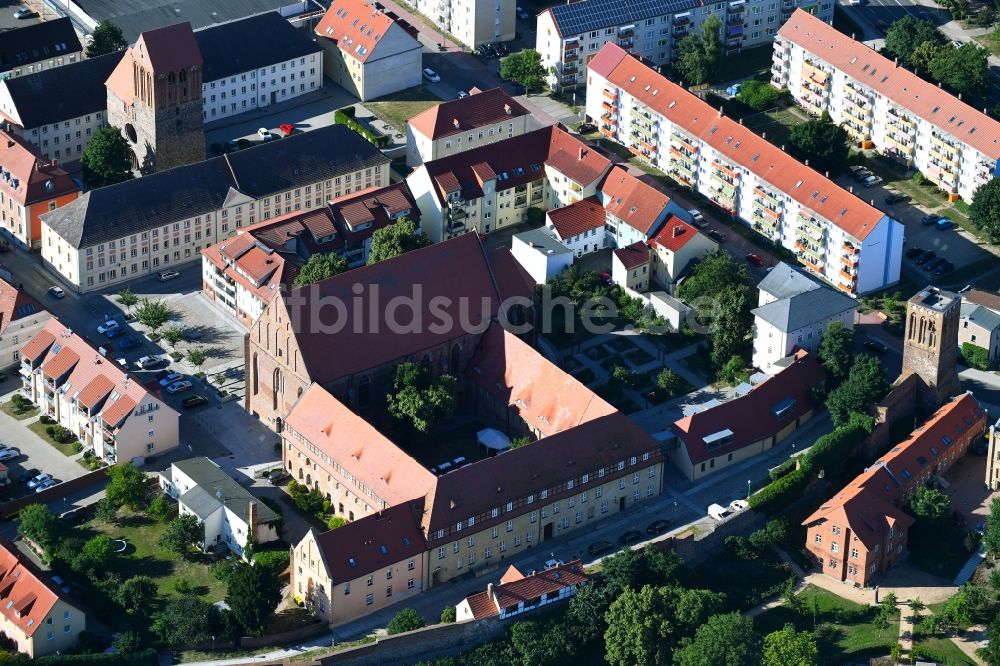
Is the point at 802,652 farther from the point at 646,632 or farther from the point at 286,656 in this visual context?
the point at 286,656

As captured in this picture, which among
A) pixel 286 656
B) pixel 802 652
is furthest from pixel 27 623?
pixel 802 652

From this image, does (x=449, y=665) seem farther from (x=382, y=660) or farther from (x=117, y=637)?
(x=117, y=637)

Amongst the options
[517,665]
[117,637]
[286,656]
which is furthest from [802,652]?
[117,637]

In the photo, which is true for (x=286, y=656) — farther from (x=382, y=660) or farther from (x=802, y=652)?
(x=802, y=652)

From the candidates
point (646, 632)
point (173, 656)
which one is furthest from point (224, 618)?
point (646, 632)

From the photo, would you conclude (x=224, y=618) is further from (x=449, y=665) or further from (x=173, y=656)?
(x=449, y=665)
